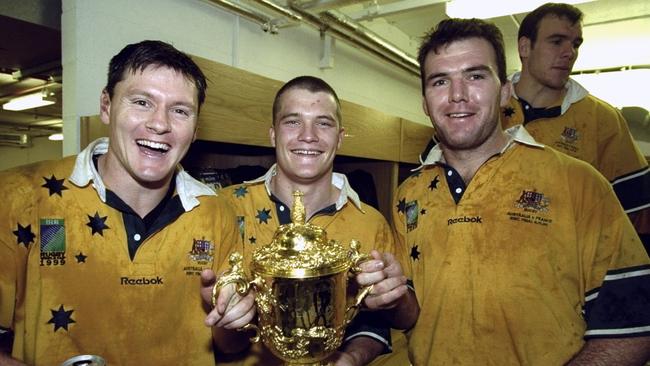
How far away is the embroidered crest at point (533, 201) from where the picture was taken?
3.80ft

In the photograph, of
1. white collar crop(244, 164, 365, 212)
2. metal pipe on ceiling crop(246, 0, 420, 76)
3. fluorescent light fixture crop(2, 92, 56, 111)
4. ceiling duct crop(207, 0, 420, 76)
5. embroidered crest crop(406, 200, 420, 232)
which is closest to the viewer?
embroidered crest crop(406, 200, 420, 232)

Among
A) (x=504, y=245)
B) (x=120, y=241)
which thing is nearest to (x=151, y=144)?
(x=120, y=241)

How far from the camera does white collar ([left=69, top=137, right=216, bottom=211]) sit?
3.65 feet

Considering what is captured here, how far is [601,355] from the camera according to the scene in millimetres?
1033

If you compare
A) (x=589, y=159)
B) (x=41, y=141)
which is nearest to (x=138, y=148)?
(x=589, y=159)

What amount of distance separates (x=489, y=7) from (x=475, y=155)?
1552mm

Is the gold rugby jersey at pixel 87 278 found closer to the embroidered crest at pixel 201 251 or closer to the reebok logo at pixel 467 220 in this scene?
the embroidered crest at pixel 201 251

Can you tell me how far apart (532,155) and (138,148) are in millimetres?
1135

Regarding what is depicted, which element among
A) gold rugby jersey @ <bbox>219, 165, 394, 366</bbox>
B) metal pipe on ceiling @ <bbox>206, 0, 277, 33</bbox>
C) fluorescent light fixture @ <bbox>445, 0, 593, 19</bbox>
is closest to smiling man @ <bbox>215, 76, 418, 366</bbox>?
gold rugby jersey @ <bbox>219, 165, 394, 366</bbox>

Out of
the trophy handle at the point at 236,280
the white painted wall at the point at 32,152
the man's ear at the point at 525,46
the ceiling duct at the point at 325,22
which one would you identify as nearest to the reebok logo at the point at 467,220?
the trophy handle at the point at 236,280

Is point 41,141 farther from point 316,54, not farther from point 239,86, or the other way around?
point 239,86

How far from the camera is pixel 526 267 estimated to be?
1132 millimetres

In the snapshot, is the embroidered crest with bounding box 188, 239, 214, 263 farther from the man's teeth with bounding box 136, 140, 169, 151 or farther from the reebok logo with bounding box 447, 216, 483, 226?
the reebok logo with bounding box 447, 216, 483, 226

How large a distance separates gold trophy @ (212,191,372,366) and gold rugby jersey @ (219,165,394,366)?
383 millimetres
